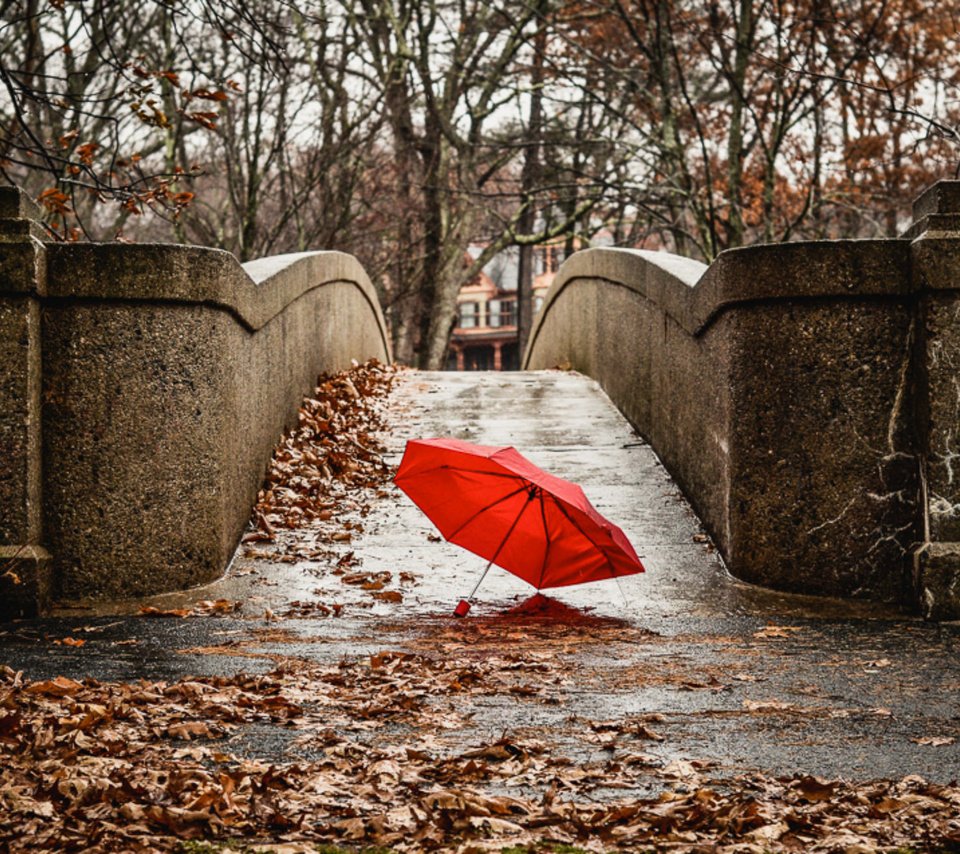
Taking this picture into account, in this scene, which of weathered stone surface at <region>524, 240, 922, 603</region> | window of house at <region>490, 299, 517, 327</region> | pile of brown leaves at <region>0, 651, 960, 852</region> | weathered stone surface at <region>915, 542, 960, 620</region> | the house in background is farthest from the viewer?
window of house at <region>490, 299, 517, 327</region>

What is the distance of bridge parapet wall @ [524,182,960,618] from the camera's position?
5840mm

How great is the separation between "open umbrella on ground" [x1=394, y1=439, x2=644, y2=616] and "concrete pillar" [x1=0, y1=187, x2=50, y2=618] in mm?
1780

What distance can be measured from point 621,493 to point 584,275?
19.8ft

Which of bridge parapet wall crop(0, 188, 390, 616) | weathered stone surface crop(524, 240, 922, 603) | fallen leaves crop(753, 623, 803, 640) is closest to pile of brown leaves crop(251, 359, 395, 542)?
bridge parapet wall crop(0, 188, 390, 616)

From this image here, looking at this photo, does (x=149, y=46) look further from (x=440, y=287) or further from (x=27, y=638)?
(x=27, y=638)

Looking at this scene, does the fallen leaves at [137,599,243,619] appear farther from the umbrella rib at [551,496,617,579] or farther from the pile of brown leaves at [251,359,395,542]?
the umbrella rib at [551,496,617,579]

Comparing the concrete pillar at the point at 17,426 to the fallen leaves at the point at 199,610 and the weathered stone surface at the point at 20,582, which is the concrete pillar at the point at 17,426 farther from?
the fallen leaves at the point at 199,610

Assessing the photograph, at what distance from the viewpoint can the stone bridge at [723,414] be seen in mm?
5777

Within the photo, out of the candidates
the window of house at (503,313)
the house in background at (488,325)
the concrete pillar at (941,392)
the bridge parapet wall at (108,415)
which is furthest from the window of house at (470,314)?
the concrete pillar at (941,392)

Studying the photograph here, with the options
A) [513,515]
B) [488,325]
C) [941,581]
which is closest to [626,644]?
[513,515]

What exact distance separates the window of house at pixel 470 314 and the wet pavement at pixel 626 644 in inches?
2326

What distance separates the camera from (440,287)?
23172 mm

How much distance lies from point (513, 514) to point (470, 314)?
61810mm

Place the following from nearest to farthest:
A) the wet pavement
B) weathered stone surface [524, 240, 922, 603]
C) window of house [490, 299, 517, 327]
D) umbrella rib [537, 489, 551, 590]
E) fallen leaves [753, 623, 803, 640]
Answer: the wet pavement → fallen leaves [753, 623, 803, 640] → umbrella rib [537, 489, 551, 590] → weathered stone surface [524, 240, 922, 603] → window of house [490, 299, 517, 327]
